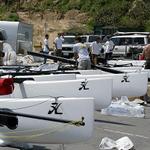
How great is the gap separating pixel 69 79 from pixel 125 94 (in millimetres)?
2088

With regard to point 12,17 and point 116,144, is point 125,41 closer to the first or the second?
point 116,144

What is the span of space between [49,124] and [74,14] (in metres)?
48.6

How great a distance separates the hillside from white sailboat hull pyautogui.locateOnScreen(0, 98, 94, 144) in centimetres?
3973

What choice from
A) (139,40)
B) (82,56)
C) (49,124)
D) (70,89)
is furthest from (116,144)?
(139,40)

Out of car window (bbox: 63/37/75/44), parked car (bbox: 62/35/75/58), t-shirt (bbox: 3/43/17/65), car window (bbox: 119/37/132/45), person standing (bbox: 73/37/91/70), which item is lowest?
parked car (bbox: 62/35/75/58)

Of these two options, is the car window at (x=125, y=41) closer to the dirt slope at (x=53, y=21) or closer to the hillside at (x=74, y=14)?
the hillside at (x=74, y=14)

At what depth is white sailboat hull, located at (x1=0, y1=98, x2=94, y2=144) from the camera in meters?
8.06

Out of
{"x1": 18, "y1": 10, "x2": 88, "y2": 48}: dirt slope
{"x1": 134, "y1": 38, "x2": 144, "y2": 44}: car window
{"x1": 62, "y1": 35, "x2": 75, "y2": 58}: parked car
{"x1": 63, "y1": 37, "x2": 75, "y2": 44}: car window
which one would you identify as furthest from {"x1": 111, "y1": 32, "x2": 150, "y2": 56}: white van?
{"x1": 18, "y1": 10, "x2": 88, "y2": 48}: dirt slope

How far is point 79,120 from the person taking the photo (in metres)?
8.10

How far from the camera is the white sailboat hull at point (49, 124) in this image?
8.06 m

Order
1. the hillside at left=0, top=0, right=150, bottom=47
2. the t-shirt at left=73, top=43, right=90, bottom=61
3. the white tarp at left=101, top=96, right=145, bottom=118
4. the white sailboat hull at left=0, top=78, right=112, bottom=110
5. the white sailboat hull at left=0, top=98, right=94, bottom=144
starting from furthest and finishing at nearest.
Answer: the hillside at left=0, top=0, right=150, bottom=47
the t-shirt at left=73, top=43, right=90, bottom=61
the white tarp at left=101, top=96, right=145, bottom=118
the white sailboat hull at left=0, top=78, right=112, bottom=110
the white sailboat hull at left=0, top=98, right=94, bottom=144

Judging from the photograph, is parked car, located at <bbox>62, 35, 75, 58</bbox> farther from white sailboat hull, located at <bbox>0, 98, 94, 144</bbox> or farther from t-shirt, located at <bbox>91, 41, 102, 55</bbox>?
white sailboat hull, located at <bbox>0, 98, 94, 144</bbox>

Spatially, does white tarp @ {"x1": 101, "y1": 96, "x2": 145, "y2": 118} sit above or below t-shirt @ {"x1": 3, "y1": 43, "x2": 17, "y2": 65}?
below

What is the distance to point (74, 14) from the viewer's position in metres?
56.3
